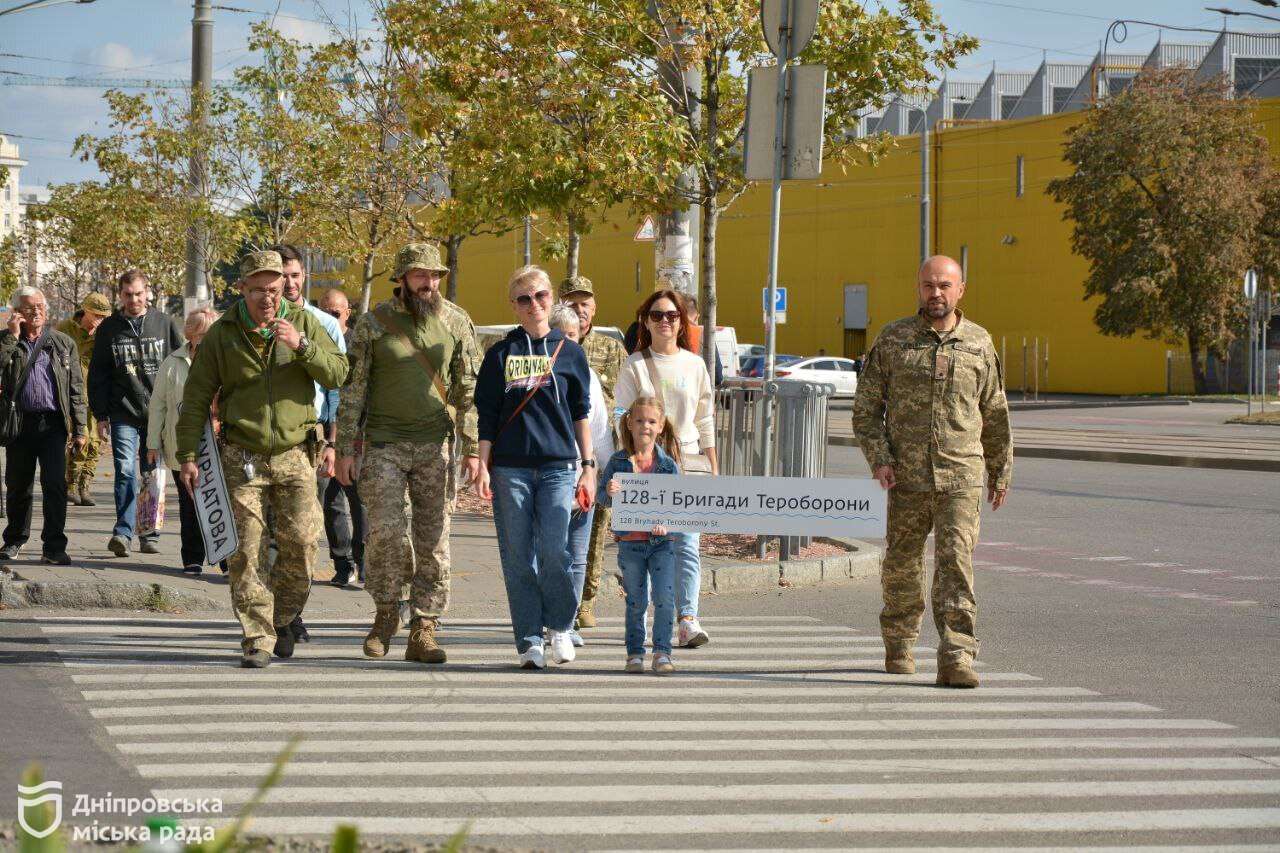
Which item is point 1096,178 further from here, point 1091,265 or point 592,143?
point 592,143

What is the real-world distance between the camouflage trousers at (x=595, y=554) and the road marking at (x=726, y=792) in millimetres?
3926

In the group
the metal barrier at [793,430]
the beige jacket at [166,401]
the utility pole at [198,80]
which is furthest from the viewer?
the utility pole at [198,80]

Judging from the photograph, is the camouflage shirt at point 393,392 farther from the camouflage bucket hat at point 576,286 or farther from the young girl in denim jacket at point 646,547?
the camouflage bucket hat at point 576,286

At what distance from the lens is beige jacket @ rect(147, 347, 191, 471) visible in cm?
1095

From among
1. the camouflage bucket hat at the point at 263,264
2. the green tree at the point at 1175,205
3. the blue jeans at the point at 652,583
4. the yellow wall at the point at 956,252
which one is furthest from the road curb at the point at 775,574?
the yellow wall at the point at 956,252

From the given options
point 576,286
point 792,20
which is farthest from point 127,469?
point 792,20

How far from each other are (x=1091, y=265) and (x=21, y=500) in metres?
41.3

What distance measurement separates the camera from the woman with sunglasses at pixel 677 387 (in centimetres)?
848

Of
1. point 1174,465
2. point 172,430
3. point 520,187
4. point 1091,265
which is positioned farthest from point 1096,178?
point 172,430

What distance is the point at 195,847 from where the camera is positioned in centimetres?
197

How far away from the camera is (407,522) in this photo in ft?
26.1

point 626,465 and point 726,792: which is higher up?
point 626,465

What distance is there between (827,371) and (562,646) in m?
40.2

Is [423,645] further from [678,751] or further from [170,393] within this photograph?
[170,393]
